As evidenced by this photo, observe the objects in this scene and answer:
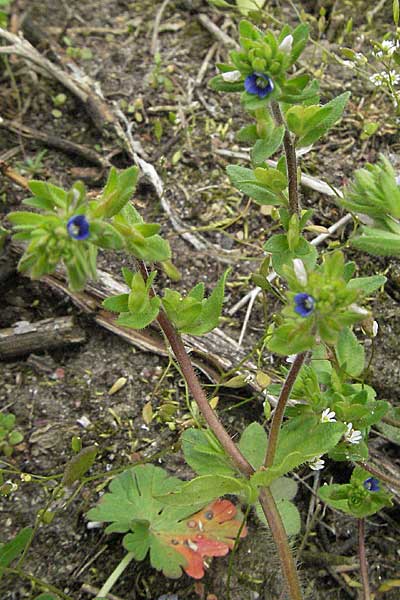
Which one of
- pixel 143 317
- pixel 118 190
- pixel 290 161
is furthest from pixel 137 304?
pixel 290 161

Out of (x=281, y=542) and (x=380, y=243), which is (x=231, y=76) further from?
(x=281, y=542)

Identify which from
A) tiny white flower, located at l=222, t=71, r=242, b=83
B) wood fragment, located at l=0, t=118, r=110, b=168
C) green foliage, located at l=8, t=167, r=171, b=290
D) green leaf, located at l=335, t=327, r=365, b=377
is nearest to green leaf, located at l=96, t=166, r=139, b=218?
green foliage, located at l=8, t=167, r=171, b=290

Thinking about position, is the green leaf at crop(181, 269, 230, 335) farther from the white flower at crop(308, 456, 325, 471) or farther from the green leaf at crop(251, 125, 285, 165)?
the white flower at crop(308, 456, 325, 471)

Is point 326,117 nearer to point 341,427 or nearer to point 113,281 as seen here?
point 341,427

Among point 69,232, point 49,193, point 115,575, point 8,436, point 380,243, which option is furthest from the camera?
point 8,436

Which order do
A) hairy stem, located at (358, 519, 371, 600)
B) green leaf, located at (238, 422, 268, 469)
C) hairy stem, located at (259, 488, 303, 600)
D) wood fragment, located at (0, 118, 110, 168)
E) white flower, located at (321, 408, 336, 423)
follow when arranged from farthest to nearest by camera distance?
wood fragment, located at (0, 118, 110, 168) < green leaf, located at (238, 422, 268, 469) < hairy stem, located at (358, 519, 371, 600) < white flower, located at (321, 408, 336, 423) < hairy stem, located at (259, 488, 303, 600)

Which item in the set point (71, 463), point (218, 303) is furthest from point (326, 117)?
point (71, 463)
